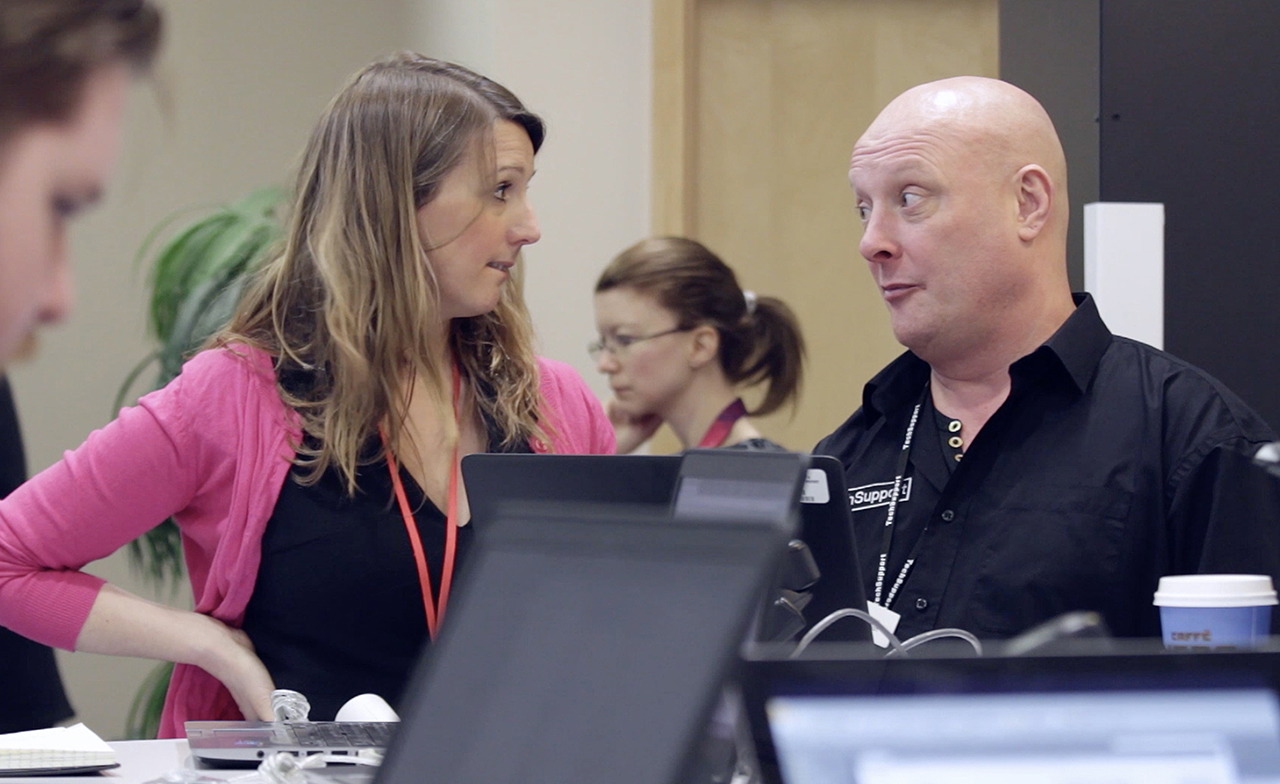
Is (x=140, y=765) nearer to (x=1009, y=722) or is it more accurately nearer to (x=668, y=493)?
(x=668, y=493)

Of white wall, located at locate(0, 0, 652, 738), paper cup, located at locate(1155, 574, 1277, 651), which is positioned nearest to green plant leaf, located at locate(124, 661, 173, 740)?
white wall, located at locate(0, 0, 652, 738)

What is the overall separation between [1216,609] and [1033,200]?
34.9 inches

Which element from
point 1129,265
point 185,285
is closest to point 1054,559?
point 1129,265

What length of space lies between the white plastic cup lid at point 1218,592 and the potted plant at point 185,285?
2.38m

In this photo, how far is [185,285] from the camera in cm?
333

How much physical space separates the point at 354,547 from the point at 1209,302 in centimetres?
147

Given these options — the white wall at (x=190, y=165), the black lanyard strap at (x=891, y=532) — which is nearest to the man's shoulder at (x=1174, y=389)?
the black lanyard strap at (x=891, y=532)

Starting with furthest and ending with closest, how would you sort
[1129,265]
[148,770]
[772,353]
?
[772,353] < [1129,265] < [148,770]

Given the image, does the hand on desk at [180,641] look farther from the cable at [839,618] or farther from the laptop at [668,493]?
the cable at [839,618]

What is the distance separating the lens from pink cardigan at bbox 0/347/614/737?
5.87ft

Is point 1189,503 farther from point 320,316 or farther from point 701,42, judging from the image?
point 701,42

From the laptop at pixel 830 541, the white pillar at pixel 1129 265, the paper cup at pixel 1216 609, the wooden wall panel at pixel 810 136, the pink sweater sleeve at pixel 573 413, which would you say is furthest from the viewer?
the wooden wall panel at pixel 810 136

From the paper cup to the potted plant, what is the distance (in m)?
2.39

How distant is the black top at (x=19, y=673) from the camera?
95.2 inches
